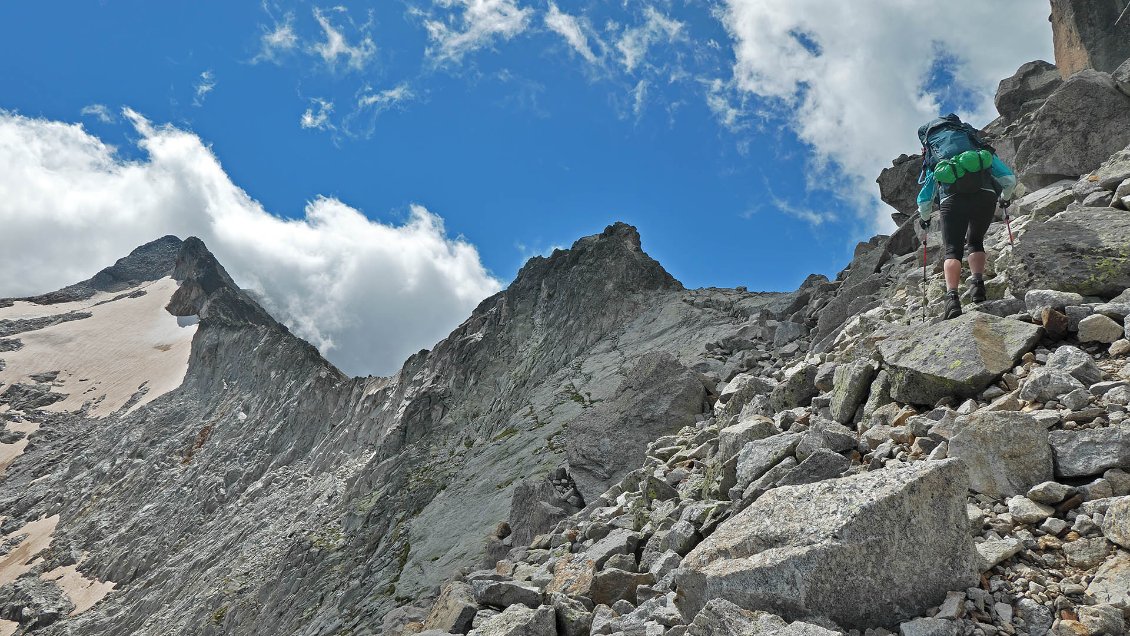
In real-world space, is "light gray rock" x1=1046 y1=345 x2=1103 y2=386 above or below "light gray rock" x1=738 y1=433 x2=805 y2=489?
above

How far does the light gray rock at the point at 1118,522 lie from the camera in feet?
15.8

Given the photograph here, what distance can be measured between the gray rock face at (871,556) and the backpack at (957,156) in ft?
22.6

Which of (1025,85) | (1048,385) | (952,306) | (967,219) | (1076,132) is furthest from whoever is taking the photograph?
(1025,85)

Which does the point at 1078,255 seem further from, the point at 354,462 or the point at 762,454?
the point at 354,462

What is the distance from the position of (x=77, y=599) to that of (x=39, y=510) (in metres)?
25.0

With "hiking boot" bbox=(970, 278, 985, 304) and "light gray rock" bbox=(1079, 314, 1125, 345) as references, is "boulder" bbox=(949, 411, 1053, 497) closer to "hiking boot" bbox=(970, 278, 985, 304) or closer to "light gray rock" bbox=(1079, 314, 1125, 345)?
"light gray rock" bbox=(1079, 314, 1125, 345)

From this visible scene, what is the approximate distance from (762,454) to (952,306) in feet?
13.4

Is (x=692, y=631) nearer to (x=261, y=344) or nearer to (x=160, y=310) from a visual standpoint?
(x=261, y=344)

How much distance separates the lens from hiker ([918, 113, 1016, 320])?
34.3 ft

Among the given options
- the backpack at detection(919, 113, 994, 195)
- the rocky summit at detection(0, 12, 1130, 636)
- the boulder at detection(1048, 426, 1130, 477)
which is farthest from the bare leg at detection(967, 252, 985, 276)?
the boulder at detection(1048, 426, 1130, 477)

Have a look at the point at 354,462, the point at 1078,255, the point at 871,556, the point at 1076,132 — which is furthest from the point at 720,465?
the point at 354,462

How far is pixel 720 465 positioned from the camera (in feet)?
30.0

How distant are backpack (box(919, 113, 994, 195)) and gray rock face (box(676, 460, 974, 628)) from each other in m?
6.88

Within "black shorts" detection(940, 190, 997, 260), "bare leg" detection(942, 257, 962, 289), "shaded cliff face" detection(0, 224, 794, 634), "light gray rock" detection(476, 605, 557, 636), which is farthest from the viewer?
"shaded cliff face" detection(0, 224, 794, 634)
